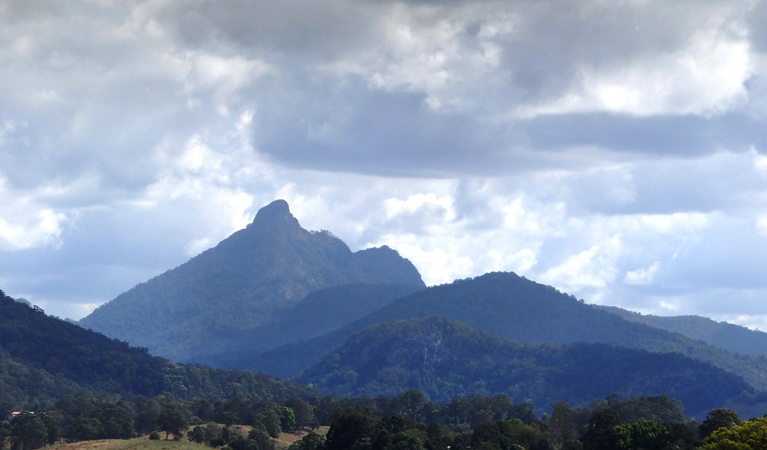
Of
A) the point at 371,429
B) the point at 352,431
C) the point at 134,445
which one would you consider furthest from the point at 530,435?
the point at 134,445

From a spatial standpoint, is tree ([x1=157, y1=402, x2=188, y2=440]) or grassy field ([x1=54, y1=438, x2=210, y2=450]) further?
tree ([x1=157, y1=402, x2=188, y2=440])

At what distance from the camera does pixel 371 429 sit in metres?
145

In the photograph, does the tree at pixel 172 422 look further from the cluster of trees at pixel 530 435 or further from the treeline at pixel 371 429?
the cluster of trees at pixel 530 435

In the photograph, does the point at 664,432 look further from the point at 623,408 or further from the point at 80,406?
the point at 80,406

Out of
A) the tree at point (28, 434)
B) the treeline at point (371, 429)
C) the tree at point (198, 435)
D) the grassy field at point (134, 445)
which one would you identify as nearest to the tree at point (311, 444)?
the treeline at point (371, 429)

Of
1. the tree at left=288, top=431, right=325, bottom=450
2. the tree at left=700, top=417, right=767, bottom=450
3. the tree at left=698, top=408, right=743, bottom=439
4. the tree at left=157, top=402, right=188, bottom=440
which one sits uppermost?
the tree at left=157, top=402, right=188, bottom=440

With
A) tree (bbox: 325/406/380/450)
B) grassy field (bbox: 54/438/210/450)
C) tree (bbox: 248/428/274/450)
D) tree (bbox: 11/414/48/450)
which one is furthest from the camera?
tree (bbox: 248/428/274/450)

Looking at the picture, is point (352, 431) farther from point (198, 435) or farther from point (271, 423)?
point (271, 423)

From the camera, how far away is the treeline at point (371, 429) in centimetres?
12294

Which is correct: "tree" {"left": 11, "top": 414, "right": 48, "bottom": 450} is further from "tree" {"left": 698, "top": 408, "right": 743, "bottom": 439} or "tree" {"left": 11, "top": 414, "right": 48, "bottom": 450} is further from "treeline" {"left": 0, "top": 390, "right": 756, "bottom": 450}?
"tree" {"left": 698, "top": 408, "right": 743, "bottom": 439}

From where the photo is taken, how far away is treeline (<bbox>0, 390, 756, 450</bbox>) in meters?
123

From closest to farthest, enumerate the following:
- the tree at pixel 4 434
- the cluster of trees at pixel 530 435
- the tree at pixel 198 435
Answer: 1. the cluster of trees at pixel 530 435
2. the tree at pixel 4 434
3. the tree at pixel 198 435

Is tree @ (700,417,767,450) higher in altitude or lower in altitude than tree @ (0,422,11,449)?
lower

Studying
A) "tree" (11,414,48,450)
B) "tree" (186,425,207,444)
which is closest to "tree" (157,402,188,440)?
"tree" (186,425,207,444)
